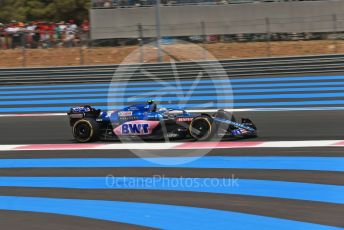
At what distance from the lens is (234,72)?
1702 cm

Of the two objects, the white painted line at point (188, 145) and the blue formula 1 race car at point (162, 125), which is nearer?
the white painted line at point (188, 145)

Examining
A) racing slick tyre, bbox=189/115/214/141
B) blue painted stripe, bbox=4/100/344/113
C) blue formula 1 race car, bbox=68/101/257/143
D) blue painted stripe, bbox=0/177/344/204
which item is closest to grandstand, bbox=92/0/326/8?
blue painted stripe, bbox=4/100/344/113

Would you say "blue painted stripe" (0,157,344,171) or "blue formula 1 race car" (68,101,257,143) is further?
"blue formula 1 race car" (68,101,257,143)

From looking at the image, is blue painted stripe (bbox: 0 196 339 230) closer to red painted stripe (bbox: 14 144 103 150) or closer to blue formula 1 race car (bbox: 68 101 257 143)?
red painted stripe (bbox: 14 144 103 150)

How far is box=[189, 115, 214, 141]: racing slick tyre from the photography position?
8105mm

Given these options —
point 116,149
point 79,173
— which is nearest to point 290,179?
point 79,173

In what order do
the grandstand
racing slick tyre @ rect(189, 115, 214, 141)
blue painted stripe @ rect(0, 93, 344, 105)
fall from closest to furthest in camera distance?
racing slick tyre @ rect(189, 115, 214, 141) → blue painted stripe @ rect(0, 93, 344, 105) → the grandstand

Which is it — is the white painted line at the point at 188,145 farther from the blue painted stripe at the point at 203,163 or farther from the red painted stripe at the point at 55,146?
the blue painted stripe at the point at 203,163

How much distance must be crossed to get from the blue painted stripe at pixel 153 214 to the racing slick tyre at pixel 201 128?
2917mm

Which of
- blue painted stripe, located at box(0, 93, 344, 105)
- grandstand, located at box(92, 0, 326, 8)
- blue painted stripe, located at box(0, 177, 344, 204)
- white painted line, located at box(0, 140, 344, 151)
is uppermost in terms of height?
grandstand, located at box(92, 0, 326, 8)

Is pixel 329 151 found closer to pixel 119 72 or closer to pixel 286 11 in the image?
pixel 119 72

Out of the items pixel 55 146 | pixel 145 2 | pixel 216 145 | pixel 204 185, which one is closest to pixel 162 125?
pixel 216 145

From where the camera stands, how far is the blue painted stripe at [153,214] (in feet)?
15.1

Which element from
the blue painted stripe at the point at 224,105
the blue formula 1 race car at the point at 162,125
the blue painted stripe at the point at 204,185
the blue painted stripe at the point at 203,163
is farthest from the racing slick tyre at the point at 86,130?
the blue painted stripe at the point at 224,105
